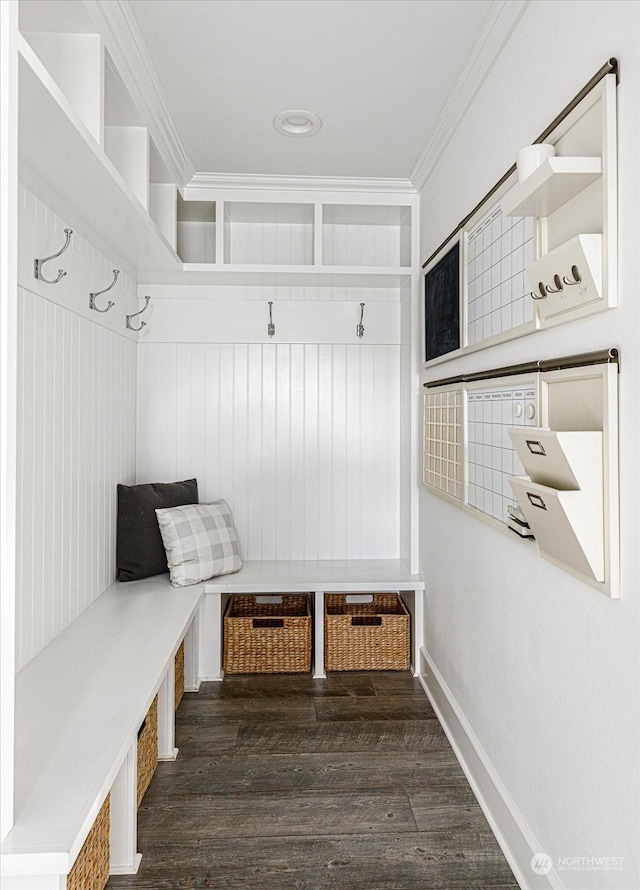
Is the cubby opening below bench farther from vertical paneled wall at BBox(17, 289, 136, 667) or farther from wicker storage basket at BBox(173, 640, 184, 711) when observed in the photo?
vertical paneled wall at BBox(17, 289, 136, 667)

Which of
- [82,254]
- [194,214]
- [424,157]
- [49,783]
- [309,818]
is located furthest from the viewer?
[194,214]

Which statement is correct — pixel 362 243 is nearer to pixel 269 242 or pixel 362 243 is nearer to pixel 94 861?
pixel 269 242

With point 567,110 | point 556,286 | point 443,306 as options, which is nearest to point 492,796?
point 556,286

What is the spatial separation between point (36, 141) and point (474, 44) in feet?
4.56

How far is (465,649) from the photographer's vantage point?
2.41 metres

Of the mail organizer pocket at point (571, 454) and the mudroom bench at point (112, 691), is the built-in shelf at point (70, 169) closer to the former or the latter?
the mail organizer pocket at point (571, 454)

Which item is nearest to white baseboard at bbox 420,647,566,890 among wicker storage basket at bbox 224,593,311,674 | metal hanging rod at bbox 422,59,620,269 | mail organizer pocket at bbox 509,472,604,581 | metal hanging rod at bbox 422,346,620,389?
wicker storage basket at bbox 224,593,311,674

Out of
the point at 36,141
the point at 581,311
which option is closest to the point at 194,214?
the point at 36,141

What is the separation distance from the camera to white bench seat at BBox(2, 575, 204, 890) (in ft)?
4.17

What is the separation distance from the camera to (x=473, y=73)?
2.18 meters

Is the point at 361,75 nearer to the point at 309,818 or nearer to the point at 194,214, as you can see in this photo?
the point at 194,214

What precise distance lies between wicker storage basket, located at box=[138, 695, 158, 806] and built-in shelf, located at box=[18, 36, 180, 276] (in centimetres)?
174

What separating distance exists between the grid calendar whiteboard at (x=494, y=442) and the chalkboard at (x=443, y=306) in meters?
0.37

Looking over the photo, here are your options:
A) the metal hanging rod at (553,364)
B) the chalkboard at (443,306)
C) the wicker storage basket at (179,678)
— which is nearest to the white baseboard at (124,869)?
the wicker storage basket at (179,678)
